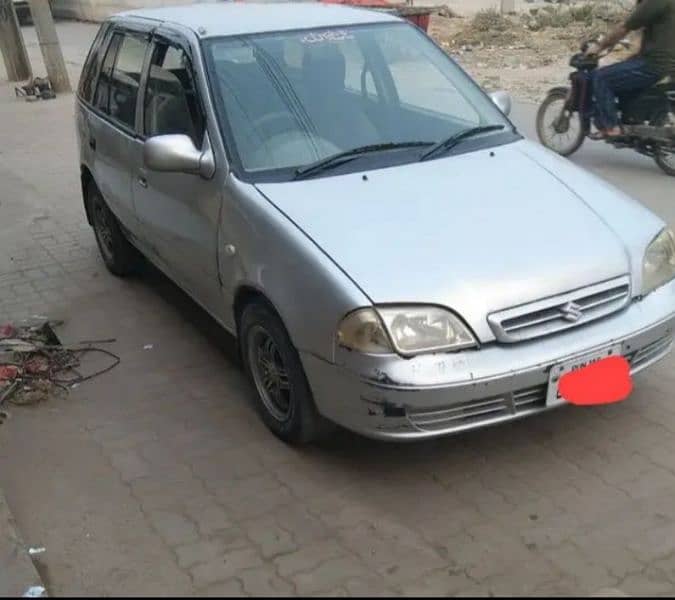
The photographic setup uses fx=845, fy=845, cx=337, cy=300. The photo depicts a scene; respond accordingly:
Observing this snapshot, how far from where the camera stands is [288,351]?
340 centimetres

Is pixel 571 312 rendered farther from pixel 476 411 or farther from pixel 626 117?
pixel 626 117

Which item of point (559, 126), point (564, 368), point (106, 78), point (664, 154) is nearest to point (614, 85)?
point (664, 154)

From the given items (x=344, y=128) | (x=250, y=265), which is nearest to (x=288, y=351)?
(x=250, y=265)

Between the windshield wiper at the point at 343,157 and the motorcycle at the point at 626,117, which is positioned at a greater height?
the windshield wiper at the point at 343,157

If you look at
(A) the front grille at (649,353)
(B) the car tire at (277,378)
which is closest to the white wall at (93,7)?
(B) the car tire at (277,378)

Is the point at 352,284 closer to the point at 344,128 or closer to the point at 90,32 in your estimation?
the point at 344,128

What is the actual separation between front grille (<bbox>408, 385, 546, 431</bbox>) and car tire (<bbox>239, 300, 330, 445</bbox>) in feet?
1.77

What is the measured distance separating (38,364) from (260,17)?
7.49ft

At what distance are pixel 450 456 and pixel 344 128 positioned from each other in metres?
1.60

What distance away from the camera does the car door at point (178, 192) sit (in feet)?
13.3

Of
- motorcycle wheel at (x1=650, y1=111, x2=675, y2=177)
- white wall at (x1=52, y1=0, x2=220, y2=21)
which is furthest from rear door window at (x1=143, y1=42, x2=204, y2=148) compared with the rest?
white wall at (x1=52, y1=0, x2=220, y2=21)

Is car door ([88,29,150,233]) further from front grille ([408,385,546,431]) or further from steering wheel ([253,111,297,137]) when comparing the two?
front grille ([408,385,546,431])

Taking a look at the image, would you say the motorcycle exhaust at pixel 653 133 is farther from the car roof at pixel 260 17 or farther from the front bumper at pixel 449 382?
the front bumper at pixel 449 382

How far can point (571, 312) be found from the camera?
3.14 metres
